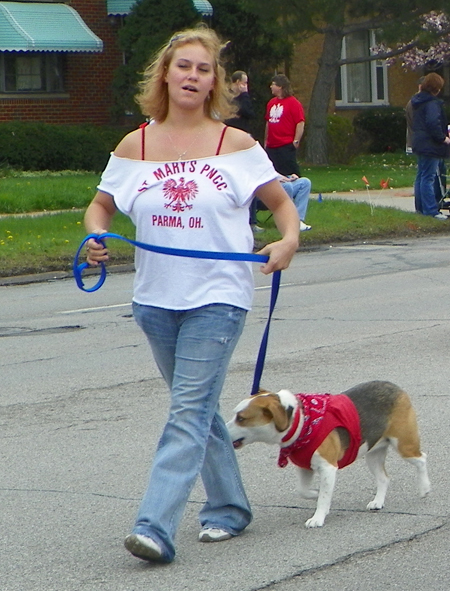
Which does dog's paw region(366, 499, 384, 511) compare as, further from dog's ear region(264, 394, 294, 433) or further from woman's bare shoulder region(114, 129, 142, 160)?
woman's bare shoulder region(114, 129, 142, 160)

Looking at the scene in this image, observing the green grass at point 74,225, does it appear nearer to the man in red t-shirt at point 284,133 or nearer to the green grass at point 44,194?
the green grass at point 44,194

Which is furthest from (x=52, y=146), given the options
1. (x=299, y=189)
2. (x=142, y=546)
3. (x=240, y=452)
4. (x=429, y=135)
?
(x=142, y=546)

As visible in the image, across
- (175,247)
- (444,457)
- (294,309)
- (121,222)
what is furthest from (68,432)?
(121,222)

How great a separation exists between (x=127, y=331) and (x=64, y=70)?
71.6 ft

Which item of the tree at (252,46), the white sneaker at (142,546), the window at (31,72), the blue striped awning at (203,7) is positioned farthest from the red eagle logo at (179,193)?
the tree at (252,46)

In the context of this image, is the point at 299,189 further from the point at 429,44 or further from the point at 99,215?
the point at 429,44

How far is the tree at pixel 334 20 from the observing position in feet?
91.3

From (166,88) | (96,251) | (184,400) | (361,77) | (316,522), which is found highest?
(361,77)

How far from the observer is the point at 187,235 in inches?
160

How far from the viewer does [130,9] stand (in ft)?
96.4

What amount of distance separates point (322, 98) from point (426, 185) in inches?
513

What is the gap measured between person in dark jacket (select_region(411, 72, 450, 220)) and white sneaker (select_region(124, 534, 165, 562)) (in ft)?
45.5

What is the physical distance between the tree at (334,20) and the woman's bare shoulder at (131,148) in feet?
79.3

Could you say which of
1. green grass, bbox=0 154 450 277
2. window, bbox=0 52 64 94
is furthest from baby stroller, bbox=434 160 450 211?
window, bbox=0 52 64 94
